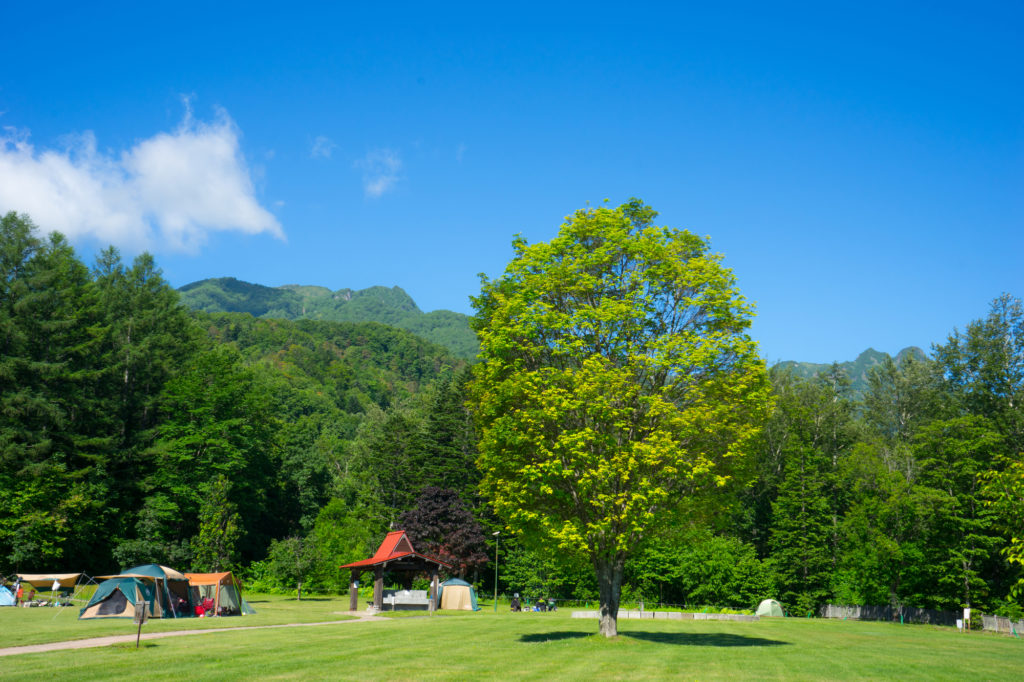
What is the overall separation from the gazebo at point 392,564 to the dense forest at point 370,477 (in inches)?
279

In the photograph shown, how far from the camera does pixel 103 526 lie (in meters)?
51.2

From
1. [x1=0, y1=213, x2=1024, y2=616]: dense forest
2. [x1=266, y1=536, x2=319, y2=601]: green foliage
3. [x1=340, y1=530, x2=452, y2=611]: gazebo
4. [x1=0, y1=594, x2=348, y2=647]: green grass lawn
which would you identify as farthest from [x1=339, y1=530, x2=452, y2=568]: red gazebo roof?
[x1=266, y1=536, x2=319, y2=601]: green foliage

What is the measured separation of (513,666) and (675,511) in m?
8.13

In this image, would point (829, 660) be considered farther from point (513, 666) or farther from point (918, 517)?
point (918, 517)

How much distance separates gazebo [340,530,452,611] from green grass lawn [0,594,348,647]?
10.6 feet

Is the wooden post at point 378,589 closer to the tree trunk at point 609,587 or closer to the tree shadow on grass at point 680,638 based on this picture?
the tree shadow on grass at point 680,638

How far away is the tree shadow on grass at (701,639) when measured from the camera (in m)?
25.3

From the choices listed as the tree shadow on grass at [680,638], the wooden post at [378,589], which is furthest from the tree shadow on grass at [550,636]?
the wooden post at [378,589]

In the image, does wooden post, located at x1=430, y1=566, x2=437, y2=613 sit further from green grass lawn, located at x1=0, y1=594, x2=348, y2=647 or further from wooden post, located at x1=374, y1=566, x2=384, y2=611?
green grass lawn, located at x1=0, y1=594, x2=348, y2=647

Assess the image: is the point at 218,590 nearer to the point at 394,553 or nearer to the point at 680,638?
the point at 394,553

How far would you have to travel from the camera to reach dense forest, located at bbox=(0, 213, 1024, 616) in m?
47.2

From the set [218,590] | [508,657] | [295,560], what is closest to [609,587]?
[508,657]

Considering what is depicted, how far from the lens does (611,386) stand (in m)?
21.8

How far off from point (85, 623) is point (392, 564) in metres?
19.3
